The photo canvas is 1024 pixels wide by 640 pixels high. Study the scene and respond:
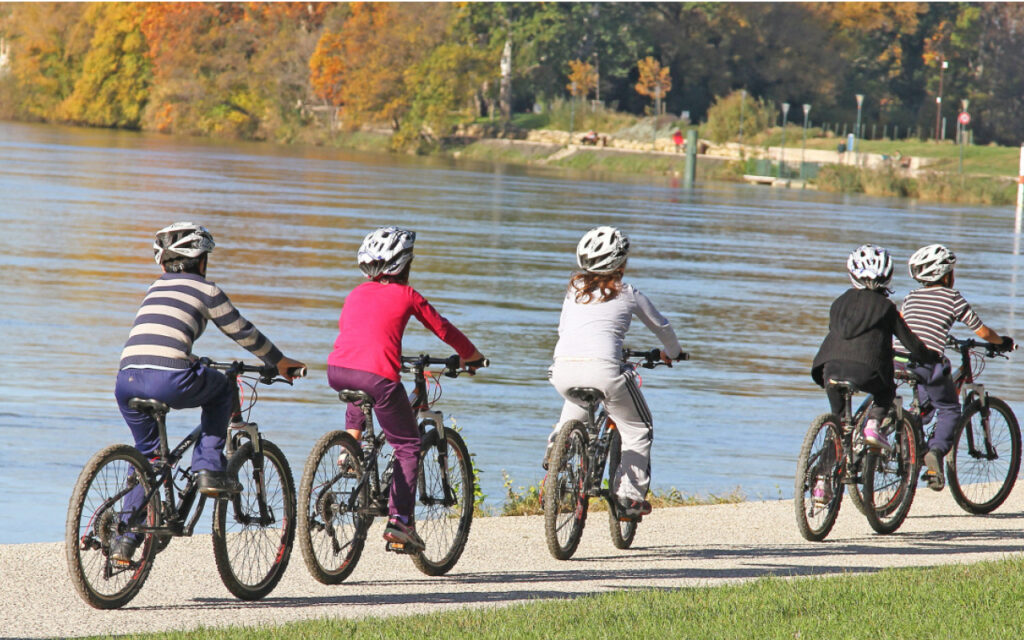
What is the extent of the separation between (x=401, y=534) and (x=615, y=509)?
1363 millimetres

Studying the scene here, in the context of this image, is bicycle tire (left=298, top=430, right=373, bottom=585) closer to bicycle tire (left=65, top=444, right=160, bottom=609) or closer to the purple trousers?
the purple trousers

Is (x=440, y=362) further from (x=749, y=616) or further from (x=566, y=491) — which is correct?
(x=749, y=616)

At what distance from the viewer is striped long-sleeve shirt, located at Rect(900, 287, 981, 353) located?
9242mm

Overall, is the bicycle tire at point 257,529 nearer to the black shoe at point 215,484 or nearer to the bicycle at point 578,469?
the black shoe at point 215,484

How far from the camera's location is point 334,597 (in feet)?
22.9

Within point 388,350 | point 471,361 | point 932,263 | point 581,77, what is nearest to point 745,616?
point 471,361

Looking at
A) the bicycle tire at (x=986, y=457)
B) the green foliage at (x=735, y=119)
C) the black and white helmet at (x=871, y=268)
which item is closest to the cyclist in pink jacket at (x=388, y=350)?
the black and white helmet at (x=871, y=268)

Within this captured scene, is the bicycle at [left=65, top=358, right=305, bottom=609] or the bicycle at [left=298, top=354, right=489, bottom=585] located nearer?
the bicycle at [left=65, top=358, right=305, bottom=609]

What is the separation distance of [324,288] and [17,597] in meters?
18.5

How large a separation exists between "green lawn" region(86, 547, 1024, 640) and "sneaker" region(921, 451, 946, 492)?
2.16m

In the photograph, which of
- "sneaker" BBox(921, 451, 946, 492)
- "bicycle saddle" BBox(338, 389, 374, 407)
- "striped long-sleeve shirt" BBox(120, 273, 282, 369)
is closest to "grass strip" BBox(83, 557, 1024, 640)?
"bicycle saddle" BBox(338, 389, 374, 407)

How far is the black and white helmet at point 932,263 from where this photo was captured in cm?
924

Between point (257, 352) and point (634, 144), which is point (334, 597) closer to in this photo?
point (257, 352)

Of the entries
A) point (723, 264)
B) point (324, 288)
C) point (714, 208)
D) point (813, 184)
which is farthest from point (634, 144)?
point (324, 288)
